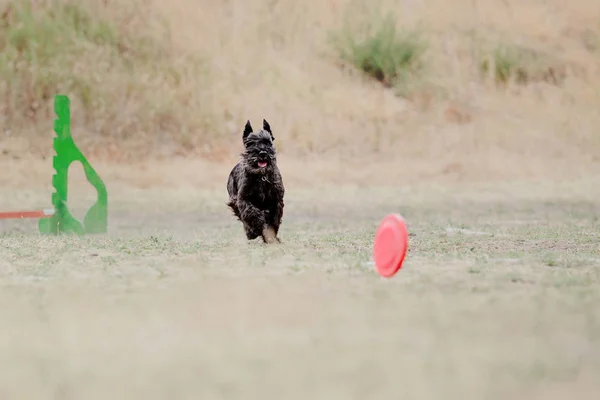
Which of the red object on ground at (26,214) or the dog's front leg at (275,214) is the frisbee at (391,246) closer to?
the dog's front leg at (275,214)

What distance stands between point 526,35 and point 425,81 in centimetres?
438

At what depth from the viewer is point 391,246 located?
9102 mm

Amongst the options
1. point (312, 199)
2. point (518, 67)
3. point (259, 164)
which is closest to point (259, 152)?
Result: point (259, 164)

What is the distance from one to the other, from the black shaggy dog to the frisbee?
2.89 m

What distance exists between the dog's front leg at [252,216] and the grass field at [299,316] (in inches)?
8.7

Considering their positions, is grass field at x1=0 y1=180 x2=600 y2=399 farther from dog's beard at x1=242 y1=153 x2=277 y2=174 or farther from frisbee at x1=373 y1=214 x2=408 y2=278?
dog's beard at x1=242 y1=153 x2=277 y2=174

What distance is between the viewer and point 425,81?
96.5ft

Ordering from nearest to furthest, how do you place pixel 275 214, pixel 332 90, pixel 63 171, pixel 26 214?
pixel 275 214, pixel 26 214, pixel 63 171, pixel 332 90

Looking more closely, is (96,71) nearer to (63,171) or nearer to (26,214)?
(63,171)

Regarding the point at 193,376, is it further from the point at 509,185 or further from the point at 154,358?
the point at 509,185

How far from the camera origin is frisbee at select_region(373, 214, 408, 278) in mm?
8828

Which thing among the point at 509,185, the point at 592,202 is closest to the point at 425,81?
the point at 509,185

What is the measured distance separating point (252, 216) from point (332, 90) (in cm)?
1649

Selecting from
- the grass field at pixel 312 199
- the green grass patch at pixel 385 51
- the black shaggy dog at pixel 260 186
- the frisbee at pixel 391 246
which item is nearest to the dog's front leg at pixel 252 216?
the black shaggy dog at pixel 260 186
